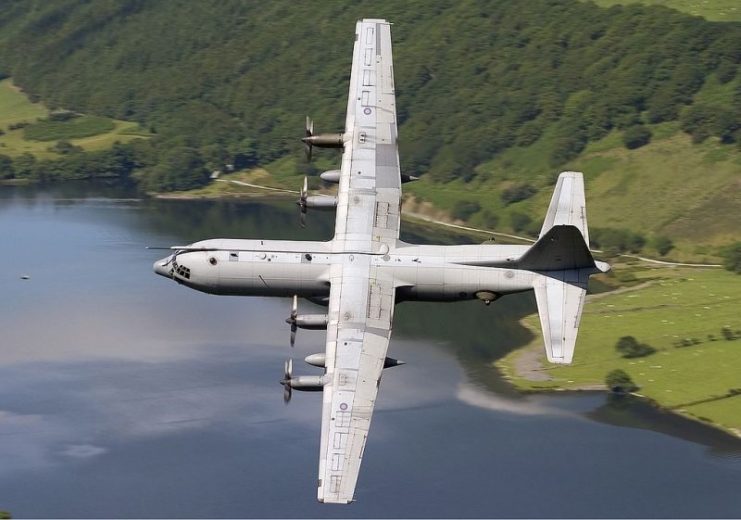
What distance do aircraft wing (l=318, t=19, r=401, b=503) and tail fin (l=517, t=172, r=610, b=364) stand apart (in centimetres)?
1330

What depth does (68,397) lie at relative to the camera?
19375 cm

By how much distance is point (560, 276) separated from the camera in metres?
113

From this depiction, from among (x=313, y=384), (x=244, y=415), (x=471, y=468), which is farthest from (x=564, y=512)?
(x=313, y=384)

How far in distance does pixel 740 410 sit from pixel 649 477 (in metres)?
25.3

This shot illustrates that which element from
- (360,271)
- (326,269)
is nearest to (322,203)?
(326,269)

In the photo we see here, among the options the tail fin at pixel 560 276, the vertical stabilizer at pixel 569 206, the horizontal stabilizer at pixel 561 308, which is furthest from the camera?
the vertical stabilizer at pixel 569 206

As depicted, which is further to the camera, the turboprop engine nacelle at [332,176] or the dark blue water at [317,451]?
the dark blue water at [317,451]

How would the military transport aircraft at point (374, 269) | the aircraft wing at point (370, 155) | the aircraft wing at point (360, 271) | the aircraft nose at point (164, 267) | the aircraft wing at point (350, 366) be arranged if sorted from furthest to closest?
the aircraft nose at point (164, 267) → the aircraft wing at point (370, 155) → the military transport aircraft at point (374, 269) → the aircraft wing at point (360, 271) → the aircraft wing at point (350, 366)

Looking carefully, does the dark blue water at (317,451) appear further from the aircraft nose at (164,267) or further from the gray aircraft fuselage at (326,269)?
the gray aircraft fuselage at (326,269)

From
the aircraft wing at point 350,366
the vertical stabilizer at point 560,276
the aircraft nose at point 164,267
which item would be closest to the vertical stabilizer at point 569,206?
the vertical stabilizer at point 560,276

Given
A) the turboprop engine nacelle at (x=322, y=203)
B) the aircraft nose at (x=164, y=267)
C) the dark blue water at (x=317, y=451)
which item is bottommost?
the dark blue water at (x=317, y=451)

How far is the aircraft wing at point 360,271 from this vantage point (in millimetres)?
99812

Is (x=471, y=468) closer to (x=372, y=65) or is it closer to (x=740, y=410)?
(x=740, y=410)

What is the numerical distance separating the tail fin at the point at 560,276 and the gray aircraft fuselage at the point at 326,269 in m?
1.36
